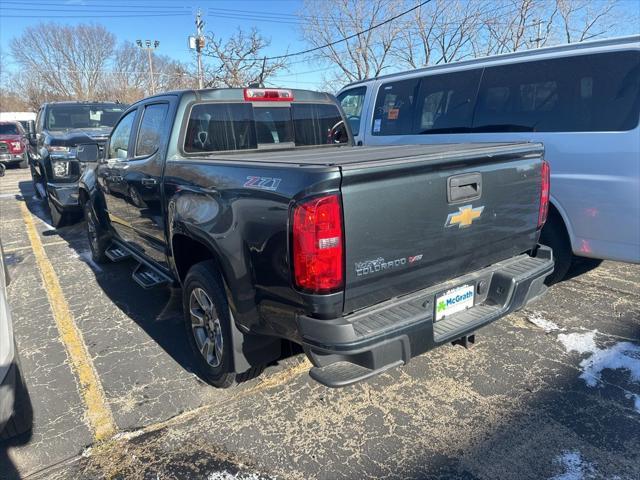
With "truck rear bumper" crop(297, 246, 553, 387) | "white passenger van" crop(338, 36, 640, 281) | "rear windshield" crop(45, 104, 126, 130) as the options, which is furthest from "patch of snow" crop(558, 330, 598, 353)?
"rear windshield" crop(45, 104, 126, 130)

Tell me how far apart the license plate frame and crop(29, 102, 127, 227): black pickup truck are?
18.1 ft

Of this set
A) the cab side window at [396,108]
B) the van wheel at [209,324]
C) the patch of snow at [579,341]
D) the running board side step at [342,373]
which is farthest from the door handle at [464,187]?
the cab side window at [396,108]

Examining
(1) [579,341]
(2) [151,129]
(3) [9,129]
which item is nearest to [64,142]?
(2) [151,129]

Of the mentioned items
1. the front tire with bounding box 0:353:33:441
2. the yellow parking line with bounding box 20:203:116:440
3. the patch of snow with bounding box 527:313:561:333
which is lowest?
the patch of snow with bounding box 527:313:561:333

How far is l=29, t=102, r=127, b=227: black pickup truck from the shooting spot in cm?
766

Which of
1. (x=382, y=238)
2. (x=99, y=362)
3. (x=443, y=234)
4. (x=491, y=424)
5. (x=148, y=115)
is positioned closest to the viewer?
(x=382, y=238)

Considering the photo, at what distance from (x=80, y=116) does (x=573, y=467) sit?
10.4 m

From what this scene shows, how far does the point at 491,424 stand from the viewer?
2.72m

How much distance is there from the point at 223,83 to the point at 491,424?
85.5ft

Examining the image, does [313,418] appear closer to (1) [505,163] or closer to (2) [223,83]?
(1) [505,163]

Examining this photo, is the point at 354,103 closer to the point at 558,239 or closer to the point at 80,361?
the point at 558,239

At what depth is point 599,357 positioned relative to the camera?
339 centimetres

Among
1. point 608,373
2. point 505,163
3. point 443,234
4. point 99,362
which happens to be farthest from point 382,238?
point 99,362

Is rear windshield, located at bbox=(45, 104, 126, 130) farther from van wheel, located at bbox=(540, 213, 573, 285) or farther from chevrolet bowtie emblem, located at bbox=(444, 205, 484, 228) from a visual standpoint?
chevrolet bowtie emblem, located at bbox=(444, 205, 484, 228)
